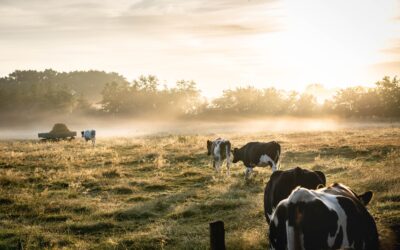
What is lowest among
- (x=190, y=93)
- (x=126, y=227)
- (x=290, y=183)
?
(x=126, y=227)

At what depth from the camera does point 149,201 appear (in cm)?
1579

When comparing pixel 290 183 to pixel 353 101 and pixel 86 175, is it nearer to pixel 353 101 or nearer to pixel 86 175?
pixel 86 175

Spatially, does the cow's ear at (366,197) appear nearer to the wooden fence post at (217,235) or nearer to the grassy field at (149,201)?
the grassy field at (149,201)

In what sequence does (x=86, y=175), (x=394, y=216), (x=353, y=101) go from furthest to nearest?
(x=353, y=101) < (x=86, y=175) < (x=394, y=216)

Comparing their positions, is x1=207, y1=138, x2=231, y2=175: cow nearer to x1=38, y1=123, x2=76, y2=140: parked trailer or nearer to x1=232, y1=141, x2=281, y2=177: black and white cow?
x1=232, y1=141, x2=281, y2=177: black and white cow

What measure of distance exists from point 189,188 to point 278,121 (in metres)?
80.1

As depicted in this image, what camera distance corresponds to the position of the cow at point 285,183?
9656 millimetres

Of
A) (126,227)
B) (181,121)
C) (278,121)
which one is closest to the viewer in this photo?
(126,227)

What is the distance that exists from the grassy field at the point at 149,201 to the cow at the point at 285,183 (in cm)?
115

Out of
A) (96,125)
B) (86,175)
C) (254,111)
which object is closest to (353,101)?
(254,111)

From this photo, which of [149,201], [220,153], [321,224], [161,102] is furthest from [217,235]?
[161,102]

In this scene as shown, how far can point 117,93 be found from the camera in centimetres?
11944

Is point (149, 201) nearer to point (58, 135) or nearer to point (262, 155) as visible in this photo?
point (262, 155)

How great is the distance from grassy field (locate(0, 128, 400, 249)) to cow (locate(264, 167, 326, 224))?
1148 millimetres
